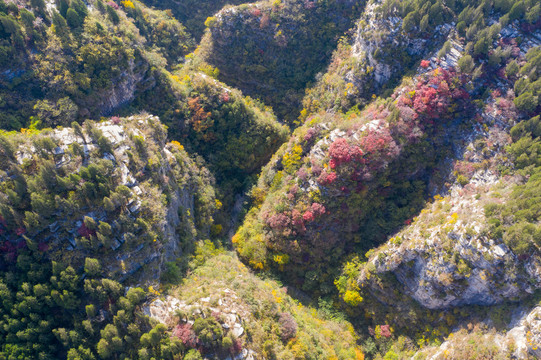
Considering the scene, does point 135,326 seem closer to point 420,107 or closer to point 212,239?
point 212,239

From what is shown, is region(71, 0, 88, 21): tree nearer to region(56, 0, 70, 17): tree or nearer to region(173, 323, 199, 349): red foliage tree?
region(56, 0, 70, 17): tree

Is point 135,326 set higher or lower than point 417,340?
lower

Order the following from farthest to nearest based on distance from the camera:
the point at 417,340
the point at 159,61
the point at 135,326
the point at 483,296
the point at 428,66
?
the point at 159,61 → the point at 428,66 → the point at 417,340 → the point at 483,296 → the point at 135,326

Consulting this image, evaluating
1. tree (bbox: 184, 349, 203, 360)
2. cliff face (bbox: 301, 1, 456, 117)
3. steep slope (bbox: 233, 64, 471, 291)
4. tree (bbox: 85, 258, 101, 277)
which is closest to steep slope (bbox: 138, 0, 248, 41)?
cliff face (bbox: 301, 1, 456, 117)

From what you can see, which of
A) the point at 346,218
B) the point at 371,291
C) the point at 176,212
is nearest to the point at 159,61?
the point at 176,212

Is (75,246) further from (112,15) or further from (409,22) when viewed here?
(409,22)

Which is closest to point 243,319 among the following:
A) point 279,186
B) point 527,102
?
point 279,186
